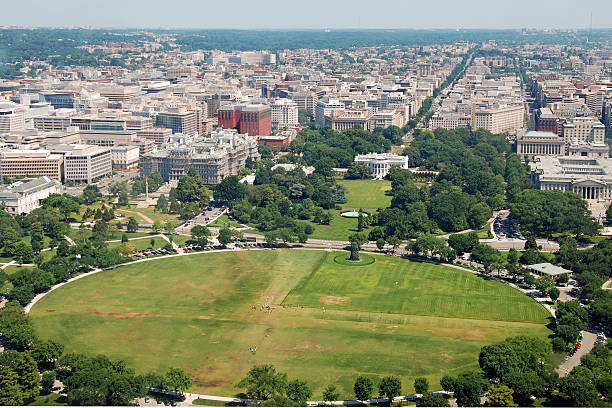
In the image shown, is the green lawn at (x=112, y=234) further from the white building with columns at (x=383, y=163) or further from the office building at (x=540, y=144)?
the office building at (x=540, y=144)

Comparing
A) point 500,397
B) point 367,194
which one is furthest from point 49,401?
point 367,194

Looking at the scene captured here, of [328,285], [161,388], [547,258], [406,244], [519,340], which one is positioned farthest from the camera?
[406,244]

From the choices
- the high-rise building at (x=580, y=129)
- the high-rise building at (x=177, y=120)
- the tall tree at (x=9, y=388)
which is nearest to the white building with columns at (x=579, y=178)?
the high-rise building at (x=580, y=129)

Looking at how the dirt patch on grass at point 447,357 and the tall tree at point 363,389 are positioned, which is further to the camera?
the dirt patch on grass at point 447,357

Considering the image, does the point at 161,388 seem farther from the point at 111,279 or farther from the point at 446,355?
the point at 111,279

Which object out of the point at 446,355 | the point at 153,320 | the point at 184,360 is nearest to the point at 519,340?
the point at 446,355
